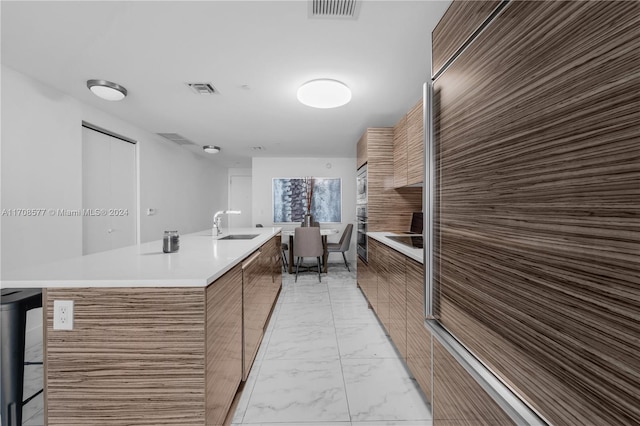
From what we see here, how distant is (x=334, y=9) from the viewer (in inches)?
66.3

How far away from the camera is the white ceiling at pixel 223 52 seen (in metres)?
1.72

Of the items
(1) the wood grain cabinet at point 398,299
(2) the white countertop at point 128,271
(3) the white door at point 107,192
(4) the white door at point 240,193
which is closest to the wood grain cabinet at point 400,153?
(1) the wood grain cabinet at point 398,299

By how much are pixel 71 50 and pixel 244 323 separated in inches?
96.1

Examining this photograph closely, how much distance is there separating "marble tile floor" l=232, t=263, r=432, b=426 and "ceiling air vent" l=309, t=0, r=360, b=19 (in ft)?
7.75

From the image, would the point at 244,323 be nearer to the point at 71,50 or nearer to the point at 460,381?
the point at 460,381

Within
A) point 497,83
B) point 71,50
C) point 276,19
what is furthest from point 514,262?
point 71,50

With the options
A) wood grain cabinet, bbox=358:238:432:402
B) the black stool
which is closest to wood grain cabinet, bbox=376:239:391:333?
wood grain cabinet, bbox=358:238:432:402

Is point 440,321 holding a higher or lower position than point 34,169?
lower

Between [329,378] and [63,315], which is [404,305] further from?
[63,315]

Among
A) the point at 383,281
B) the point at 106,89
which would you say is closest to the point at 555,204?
the point at 383,281

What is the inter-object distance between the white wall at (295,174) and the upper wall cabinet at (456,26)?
A: 17.5ft

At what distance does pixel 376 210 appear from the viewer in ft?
11.4

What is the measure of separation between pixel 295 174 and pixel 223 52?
4.31 metres

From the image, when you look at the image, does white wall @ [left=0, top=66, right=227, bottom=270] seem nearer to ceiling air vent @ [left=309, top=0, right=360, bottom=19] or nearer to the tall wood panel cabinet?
ceiling air vent @ [left=309, top=0, right=360, bottom=19]
